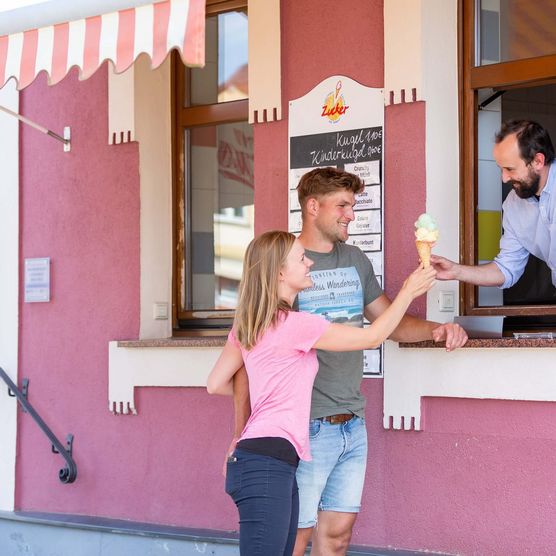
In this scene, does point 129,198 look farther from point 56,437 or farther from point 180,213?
point 56,437

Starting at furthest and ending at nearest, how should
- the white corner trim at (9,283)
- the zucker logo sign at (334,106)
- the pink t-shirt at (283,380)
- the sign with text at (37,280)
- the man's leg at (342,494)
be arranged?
the white corner trim at (9,283), the sign with text at (37,280), the zucker logo sign at (334,106), the man's leg at (342,494), the pink t-shirt at (283,380)

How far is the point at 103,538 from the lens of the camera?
6441 mm

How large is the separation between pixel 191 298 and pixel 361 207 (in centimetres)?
162

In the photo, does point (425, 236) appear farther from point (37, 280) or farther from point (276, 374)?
point (37, 280)

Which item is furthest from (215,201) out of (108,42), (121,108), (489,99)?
(108,42)

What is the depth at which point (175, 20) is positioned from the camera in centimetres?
468

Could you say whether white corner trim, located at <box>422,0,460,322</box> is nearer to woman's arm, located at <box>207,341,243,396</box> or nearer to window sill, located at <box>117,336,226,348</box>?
window sill, located at <box>117,336,226,348</box>

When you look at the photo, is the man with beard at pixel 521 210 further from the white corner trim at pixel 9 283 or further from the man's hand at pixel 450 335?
the white corner trim at pixel 9 283

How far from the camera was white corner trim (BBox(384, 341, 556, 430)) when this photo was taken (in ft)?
16.4

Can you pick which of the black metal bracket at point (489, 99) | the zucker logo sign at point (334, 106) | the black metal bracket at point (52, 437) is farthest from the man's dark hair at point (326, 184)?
the black metal bracket at point (52, 437)

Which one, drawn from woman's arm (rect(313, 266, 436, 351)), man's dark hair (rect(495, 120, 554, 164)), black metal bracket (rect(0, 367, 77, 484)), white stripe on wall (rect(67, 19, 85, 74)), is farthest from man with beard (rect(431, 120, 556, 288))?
black metal bracket (rect(0, 367, 77, 484))

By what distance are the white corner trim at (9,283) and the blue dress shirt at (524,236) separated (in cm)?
323

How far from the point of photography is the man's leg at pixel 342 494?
459 centimetres

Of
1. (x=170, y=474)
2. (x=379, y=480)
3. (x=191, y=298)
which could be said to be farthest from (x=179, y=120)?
(x=379, y=480)
